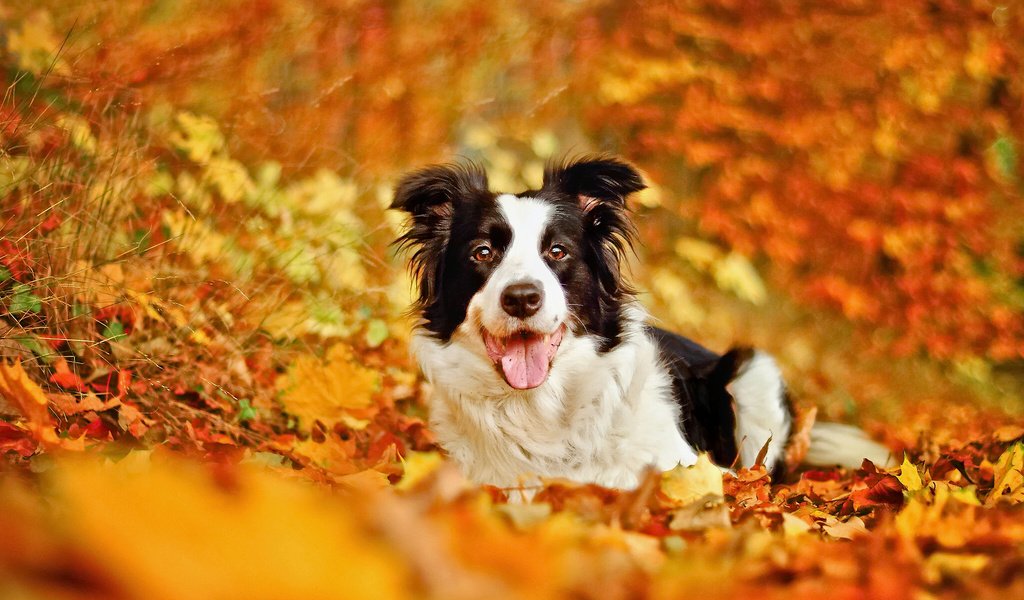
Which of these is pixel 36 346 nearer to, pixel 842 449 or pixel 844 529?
pixel 844 529

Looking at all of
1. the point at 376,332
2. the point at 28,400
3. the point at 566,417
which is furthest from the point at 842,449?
the point at 28,400

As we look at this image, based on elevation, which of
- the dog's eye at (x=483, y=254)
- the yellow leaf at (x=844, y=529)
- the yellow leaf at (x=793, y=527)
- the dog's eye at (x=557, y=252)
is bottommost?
the yellow leaf at (x=844, y=529)

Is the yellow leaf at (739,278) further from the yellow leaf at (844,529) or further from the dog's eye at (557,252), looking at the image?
the yellow leaf at (844,529)

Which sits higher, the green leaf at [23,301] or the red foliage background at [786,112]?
the red foliage background at [786,112]

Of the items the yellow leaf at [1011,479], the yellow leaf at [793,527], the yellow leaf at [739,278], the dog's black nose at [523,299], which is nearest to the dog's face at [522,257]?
the dog's black nose at [523,299]

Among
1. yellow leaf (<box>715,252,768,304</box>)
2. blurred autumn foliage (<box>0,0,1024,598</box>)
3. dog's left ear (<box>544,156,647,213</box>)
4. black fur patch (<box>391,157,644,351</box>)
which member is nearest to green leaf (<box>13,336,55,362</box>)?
blurred autumn foliage (<box>0,0,1024,598</box>)

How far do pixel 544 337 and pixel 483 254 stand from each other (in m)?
0.40

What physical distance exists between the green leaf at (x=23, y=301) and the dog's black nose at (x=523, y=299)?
1.48 meters

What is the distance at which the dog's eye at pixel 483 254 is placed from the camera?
2814 mm

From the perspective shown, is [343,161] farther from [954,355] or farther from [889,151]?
[954,355]

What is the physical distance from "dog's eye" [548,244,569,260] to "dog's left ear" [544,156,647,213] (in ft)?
1.02

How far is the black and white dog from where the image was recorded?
8.73ft

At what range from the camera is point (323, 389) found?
Result: 3.07 metres

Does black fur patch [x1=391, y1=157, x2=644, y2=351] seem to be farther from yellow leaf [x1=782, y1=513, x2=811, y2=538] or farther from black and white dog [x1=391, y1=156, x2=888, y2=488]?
yellow leaf [x1=782, y1=513, x2=811, y2=538]
